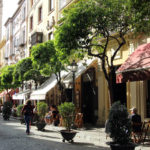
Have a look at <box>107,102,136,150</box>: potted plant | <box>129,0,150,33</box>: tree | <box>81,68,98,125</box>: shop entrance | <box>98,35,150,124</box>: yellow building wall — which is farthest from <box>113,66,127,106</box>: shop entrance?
<box>107,102,136,150</box>: potted plant

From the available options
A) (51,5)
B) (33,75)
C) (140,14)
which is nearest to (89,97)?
(33,75)

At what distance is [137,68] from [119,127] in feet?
12.1

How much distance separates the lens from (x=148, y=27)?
36.9ft

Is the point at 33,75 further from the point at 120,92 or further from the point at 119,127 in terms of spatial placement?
the point at 119,127

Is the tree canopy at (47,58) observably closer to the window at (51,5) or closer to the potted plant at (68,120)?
the potted plant at (68,120)

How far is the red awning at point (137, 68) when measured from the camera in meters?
10.2

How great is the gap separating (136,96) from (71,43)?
14.4ft

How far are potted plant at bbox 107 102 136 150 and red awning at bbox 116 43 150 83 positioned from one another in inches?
117

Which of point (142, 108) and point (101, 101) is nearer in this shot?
point (142, 108)

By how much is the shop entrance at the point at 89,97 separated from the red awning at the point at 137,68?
5.76 meters

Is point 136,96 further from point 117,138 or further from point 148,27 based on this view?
point 117,138

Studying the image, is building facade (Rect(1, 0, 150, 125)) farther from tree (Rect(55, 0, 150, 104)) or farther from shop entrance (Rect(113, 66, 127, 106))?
tree (Rect(55, 0, 150, 104))

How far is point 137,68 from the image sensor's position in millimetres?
10430

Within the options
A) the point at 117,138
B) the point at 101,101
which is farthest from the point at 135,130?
the point at 101,101
